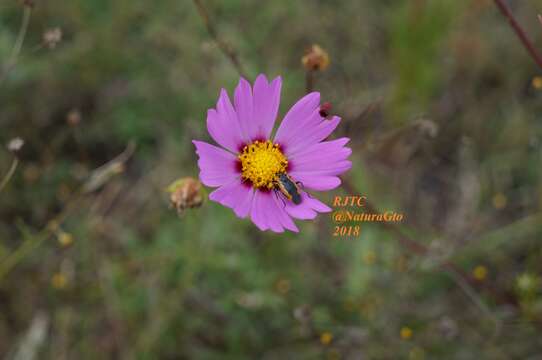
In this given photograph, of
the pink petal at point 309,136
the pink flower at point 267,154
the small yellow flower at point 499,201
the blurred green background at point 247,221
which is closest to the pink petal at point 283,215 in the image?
the pink flower at point 267,154

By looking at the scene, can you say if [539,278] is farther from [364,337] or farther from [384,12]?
[384,12]

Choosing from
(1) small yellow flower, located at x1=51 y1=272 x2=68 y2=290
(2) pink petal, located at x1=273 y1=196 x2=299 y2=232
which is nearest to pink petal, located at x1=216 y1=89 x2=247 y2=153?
(2) pink petal, located at x1=273 y1=196 x2=299 y2=232

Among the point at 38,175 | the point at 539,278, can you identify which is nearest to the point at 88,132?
the point at 38,175

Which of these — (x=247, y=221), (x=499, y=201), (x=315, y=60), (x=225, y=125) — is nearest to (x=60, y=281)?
(x=247, y=221)

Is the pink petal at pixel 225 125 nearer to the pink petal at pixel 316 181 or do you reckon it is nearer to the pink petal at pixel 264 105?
the pink petal at pixel 264 105

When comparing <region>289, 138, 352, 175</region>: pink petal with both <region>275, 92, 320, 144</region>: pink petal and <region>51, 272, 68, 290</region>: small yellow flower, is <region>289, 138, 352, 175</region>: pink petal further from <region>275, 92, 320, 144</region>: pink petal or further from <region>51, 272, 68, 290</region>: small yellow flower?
<region>51, 272, 68, 290</region>: small yellow flower

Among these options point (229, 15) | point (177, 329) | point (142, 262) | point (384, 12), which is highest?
point (384, 12)

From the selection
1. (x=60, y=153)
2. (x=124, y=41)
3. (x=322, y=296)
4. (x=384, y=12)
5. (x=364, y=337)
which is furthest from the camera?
(x=384, y=12)
